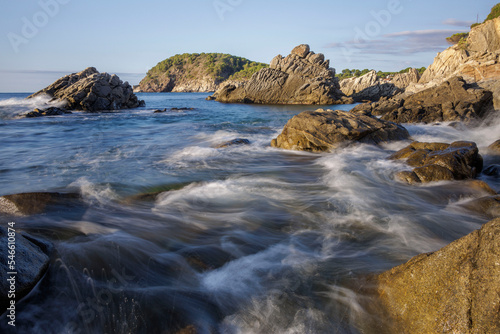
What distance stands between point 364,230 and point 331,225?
532mm

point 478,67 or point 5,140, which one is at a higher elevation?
point 478,67

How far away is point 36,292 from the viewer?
9.83 feet

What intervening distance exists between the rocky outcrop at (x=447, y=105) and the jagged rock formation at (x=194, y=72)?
127m

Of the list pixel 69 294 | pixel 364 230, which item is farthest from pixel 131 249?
pixel 364 230

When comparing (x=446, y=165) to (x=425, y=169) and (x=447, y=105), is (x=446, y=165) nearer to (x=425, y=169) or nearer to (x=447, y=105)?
(x=425, y=169)

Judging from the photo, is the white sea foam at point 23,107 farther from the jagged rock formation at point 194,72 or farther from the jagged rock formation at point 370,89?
the jagged rock formation at point 194,72

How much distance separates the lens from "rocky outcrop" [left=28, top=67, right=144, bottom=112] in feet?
109

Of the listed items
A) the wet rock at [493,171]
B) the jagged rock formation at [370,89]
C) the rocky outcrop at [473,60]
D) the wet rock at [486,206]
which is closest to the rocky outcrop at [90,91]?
the wet rock at [493,171]

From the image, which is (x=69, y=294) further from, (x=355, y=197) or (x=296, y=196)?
(x=355, y=197)

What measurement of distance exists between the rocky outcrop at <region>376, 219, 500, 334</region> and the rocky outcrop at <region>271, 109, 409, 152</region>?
893 cm

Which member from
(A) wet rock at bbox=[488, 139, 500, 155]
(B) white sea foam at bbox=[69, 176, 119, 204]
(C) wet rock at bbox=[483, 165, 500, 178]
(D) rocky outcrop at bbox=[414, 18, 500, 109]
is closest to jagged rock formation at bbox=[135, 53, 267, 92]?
(D) rocky outcrop at bbox=[414, 18, 500, 109]

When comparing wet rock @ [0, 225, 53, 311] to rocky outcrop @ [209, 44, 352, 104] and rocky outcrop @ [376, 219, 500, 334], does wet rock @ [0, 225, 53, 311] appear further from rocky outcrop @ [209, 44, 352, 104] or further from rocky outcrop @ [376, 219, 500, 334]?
rocky outcrop @ [209, 44, 352, 104]

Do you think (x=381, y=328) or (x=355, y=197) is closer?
(x=381, y=328)

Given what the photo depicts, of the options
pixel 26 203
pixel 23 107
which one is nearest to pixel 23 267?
pixel 26 203
